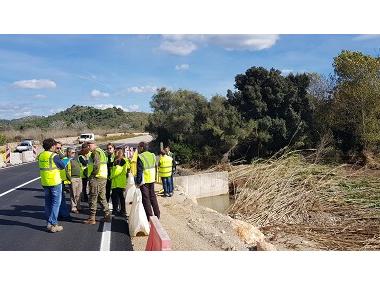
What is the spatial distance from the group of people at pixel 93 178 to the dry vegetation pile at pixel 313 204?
18.6 ft

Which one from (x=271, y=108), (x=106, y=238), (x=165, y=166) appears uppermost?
(x=271, y=108)

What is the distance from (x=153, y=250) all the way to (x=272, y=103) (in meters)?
25.0

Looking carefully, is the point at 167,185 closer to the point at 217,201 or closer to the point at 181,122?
the point at 217,201

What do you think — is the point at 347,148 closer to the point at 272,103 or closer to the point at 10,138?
the point at 272,103

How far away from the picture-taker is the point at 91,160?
9547mm

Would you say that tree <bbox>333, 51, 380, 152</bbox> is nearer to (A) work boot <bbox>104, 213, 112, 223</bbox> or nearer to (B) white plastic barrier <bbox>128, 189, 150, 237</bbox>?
(A) work boot <bbox>104, 213, 112, 223</bbox>

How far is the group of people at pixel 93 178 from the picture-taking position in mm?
8953

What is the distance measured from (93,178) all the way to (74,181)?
1904 millimetres

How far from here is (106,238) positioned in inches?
332

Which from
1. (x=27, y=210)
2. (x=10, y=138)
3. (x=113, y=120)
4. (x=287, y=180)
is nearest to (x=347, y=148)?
(x=287, y=180)

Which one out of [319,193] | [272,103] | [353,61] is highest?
[353,61]

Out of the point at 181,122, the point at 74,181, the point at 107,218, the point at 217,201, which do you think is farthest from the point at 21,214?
the point at 181,122
